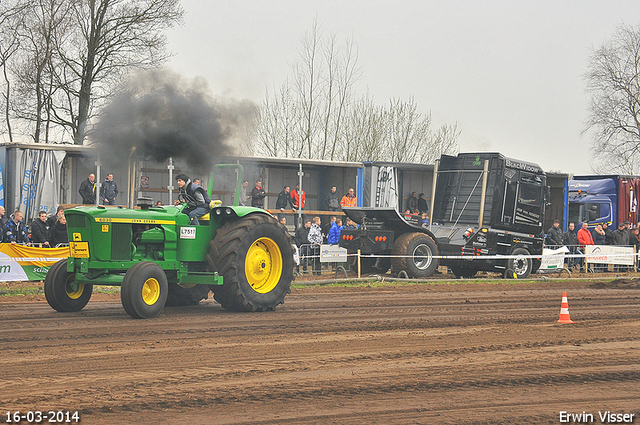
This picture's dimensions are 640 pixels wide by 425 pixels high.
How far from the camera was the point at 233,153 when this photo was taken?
464 inches

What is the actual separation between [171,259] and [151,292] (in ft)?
2.22

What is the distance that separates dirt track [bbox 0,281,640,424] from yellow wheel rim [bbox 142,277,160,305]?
1.24 feet

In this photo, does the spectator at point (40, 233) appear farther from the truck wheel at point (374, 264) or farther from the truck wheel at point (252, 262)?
the truck wheel at point (374, 264)

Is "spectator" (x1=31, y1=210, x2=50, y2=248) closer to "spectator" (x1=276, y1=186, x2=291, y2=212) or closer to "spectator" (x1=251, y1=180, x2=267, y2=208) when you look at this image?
"spectator" (x1=251, y1=180, x2=267, y2=208)

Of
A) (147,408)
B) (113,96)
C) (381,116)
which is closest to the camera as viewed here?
(147,408)

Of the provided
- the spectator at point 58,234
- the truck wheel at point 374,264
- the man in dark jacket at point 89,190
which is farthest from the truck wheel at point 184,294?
the man in dark jacket at point 89,190

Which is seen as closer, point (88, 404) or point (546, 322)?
point (88, 404)

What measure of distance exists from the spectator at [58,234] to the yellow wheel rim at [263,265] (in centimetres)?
684

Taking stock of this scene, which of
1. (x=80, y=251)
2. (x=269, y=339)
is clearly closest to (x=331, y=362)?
(x=269, y=339)

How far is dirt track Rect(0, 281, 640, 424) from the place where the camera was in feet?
17.0

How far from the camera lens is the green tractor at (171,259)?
9508 mm

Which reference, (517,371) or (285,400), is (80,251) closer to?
(285,400)

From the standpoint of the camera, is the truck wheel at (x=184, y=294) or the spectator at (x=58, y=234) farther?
the spectator at (x=58, y=234)

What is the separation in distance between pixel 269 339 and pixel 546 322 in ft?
13.9
